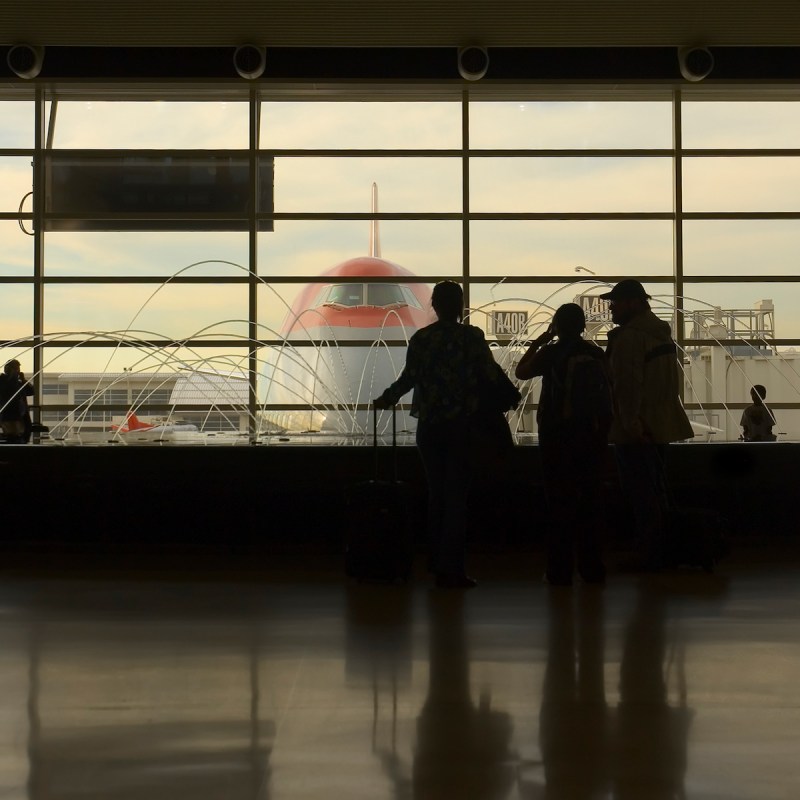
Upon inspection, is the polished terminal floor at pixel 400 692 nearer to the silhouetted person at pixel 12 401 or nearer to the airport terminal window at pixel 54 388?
the silhouetted person at pixel 12 401

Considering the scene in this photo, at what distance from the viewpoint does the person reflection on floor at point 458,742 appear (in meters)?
2.13

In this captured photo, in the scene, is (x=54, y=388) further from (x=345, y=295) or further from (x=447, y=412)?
(x=447, y=412)

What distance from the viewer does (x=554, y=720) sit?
8.60ft

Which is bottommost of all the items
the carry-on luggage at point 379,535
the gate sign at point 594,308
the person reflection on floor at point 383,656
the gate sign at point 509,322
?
the person reflection on floor at point 383,656

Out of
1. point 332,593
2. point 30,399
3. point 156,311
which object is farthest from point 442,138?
point 332,593

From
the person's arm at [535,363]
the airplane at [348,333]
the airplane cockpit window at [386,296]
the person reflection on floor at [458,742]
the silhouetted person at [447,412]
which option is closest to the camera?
the person reflection on floor at [458,742]

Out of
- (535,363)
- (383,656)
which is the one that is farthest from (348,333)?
(383,656)

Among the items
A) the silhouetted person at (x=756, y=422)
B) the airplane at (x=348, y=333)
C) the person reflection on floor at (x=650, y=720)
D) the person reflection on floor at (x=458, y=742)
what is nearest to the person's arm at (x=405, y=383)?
the person reflection on floor at (x=650, y=720)

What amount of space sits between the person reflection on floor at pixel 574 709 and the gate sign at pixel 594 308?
9.04 m

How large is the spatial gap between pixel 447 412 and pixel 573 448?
2.03 feet

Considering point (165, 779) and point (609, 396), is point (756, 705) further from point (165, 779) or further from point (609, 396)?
point (609, 396)

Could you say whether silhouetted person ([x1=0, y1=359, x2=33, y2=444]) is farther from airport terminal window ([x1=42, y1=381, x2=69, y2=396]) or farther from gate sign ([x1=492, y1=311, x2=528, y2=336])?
gate sign ([x1=492, y1=311, x2=528, y2=336])

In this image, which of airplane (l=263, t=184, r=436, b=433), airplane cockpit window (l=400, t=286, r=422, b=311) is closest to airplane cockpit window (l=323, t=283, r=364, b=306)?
airplane (l=263, t=184, r=436, b=433)

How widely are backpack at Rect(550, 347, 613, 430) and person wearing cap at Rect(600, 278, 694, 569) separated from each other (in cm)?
21
